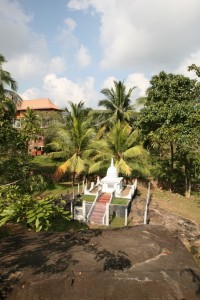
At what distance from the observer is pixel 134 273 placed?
6.73 meters

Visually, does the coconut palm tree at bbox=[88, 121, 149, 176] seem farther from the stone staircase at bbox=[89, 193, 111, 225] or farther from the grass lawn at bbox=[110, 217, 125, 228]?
the grass lawn at bbox=[110, 217, 125, 228]

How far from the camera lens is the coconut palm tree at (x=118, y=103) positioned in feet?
106

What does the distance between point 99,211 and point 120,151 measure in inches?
305

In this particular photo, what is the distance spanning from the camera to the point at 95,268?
6.69m

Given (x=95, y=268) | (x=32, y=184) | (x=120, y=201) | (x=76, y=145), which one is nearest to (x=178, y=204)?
(x=120, y=201)

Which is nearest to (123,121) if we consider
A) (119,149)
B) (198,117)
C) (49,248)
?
(119,149)

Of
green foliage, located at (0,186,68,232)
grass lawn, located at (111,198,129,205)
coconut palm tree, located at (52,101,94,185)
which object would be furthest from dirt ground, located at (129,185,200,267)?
green foliage, located at (0,186,68,232)

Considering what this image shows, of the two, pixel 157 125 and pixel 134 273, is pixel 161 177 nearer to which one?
pixel 157 125

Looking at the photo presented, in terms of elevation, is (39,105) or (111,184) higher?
(39,105)

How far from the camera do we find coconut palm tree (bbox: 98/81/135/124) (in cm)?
3228

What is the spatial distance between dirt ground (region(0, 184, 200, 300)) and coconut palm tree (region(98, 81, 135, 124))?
2441cm

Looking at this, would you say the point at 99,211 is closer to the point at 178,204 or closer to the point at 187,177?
the point at 178,204

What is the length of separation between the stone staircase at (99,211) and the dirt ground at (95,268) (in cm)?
855

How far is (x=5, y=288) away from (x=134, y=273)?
321 centimetres
